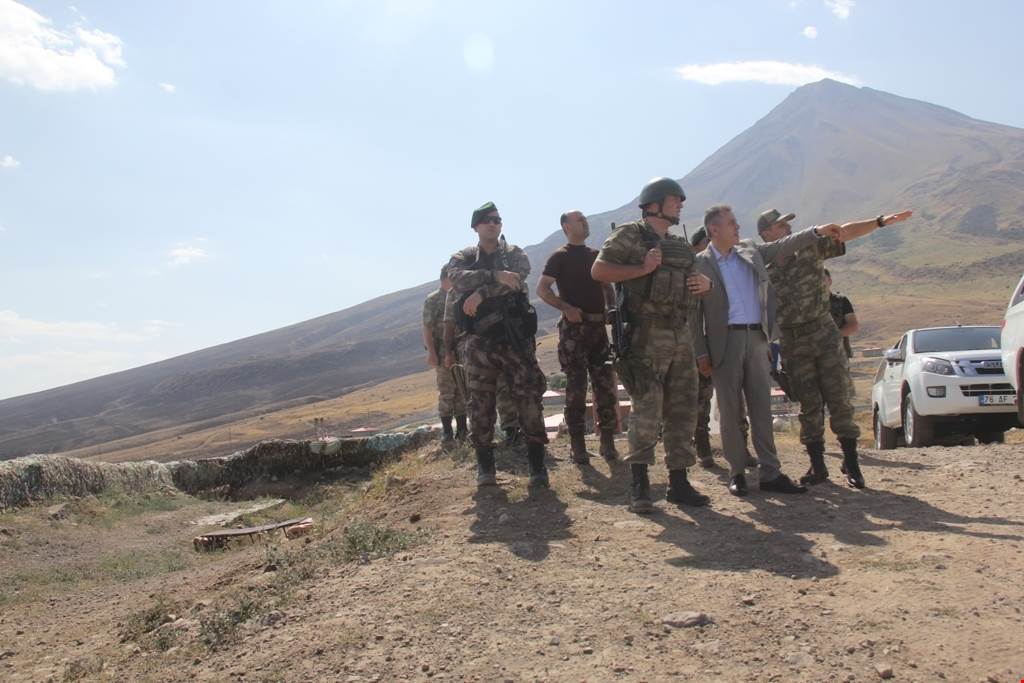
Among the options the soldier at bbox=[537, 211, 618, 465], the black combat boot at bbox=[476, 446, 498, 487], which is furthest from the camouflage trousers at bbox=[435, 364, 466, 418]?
the black combat boot at bbox=[476, 446, 498, 487]

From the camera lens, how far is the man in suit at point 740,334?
473cm

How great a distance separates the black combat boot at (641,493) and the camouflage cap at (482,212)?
6.28ft

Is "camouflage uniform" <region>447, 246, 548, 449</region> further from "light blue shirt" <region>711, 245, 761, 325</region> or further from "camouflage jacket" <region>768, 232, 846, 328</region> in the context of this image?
"camouflage jacket" <region>768, 232, 846, 328</region>

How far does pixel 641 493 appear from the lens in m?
4.46

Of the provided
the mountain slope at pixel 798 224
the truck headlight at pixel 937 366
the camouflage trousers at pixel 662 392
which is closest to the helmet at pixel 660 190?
the camouflage trousers at pixel 662 392

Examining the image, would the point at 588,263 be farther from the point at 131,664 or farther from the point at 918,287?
the point at 918,287

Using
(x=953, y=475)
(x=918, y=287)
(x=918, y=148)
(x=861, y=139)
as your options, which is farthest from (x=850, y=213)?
(x=953, y=475)

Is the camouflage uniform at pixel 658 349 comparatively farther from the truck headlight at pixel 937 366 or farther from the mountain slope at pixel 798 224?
the mountain slope at pixel 798 224

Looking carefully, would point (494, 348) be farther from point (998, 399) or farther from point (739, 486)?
point (998, 399)

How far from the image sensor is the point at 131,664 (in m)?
3.22

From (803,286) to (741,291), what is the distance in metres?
0.52

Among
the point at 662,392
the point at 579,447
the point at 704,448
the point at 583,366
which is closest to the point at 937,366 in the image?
the point at 704,448

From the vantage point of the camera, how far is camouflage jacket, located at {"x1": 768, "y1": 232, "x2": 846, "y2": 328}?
197 inches

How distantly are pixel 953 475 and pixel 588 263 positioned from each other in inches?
111
